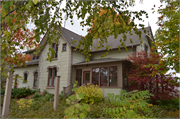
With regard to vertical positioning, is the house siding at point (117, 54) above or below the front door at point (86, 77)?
above

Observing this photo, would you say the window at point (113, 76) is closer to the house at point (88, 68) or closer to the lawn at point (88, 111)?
the house at point (88, 68)

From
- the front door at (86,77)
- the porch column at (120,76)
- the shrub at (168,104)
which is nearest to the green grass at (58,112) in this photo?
the shrub at (168,104)

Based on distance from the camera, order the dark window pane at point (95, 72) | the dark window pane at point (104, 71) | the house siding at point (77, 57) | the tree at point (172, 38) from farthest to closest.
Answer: the house siding at point (77, 57)
the dark window pane at point (95, 72)
the dark window pane at point (104, 71)
the tree at point (172, 38)

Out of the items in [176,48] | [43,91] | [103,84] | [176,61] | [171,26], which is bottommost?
[43,91]

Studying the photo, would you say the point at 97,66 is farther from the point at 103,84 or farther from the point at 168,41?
the point at 168,41

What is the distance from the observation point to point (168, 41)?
5656 mm

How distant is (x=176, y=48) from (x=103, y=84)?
8.47m

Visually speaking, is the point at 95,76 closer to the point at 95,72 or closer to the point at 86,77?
the point at 95,72

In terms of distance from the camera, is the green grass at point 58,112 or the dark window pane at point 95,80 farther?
the dark window pane at point 95,80

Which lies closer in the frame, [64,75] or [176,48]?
[176,48]

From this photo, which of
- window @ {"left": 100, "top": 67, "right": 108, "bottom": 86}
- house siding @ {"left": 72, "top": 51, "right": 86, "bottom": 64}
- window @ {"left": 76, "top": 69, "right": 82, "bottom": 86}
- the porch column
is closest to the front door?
window @ {"left": 76, "top": 69, "right": 82, "bottom": 86}

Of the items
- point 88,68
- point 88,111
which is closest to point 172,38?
point 88,111

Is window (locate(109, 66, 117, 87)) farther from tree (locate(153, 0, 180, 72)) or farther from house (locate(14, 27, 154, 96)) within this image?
tree (locate(153, 0, 180, 72))

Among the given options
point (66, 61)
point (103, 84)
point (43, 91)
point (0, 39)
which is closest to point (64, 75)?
point (66, 61)
